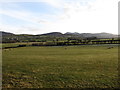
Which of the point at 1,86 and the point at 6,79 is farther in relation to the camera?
the point at 6,79

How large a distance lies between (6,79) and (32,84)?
176 inches

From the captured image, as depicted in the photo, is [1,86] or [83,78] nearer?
[1,86]

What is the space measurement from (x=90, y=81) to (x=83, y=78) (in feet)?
4.29

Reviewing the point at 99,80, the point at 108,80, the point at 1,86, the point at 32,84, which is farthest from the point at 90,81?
the point at 1,86

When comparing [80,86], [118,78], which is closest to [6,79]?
[80,86]

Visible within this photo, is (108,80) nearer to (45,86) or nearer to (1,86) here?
(45,86)

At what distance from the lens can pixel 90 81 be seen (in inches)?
649

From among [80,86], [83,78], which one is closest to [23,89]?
[80,86]

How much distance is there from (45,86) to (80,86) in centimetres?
393

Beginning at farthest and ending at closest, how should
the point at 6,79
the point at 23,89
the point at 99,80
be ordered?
the point at 6,79 < the point at 99,80 < the point at 23,89

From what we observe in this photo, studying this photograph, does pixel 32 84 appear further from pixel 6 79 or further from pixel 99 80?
pixel 99 80

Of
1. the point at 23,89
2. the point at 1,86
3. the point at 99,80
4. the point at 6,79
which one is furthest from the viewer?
the point at 6,79

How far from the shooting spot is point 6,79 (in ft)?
59.6

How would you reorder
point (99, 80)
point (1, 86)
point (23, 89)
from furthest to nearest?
point (99, 80)
point (1, 86)
point (23, 89)
